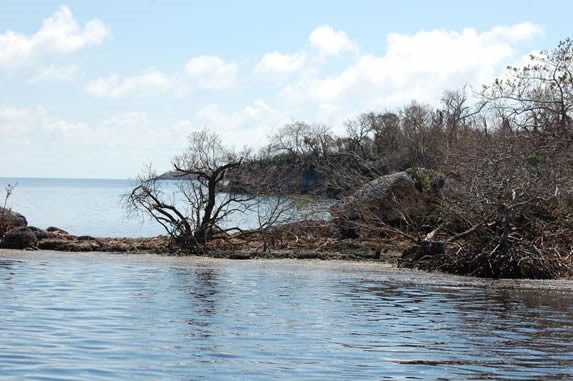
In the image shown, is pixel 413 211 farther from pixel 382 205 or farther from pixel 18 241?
pixel 18 241

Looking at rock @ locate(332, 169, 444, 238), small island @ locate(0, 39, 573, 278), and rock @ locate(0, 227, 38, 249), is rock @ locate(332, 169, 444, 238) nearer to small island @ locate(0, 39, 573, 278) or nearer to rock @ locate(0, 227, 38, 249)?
small island @ locate(0, 39, 573, 278)

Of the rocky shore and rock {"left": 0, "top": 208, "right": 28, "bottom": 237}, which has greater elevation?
rock {"left": 0, "top": 208, "right": 28, "bottom": 237}

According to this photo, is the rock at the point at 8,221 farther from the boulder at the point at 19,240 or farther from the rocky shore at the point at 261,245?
the boulder at the point at 19,240

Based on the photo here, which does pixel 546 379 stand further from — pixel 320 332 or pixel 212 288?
pixel 212 288

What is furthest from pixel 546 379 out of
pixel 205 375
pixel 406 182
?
pixel 406 182

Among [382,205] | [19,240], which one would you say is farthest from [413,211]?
[19,240]

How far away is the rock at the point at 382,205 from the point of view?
2962 centimetres

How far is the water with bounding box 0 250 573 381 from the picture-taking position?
11359 mm

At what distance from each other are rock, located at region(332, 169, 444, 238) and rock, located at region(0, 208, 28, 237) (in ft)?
40.9

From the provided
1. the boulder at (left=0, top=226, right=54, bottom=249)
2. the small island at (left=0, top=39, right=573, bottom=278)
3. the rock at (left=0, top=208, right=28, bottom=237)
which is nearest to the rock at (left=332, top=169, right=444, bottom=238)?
the small island at (left=0, top=39, right=573, bottom=278)

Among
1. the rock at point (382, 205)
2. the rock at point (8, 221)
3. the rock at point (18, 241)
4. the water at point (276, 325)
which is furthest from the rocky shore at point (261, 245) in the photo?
the water at point (276, 325)

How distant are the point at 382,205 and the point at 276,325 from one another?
51.8ft

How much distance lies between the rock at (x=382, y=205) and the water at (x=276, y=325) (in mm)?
5478

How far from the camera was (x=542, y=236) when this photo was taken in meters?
23.8
